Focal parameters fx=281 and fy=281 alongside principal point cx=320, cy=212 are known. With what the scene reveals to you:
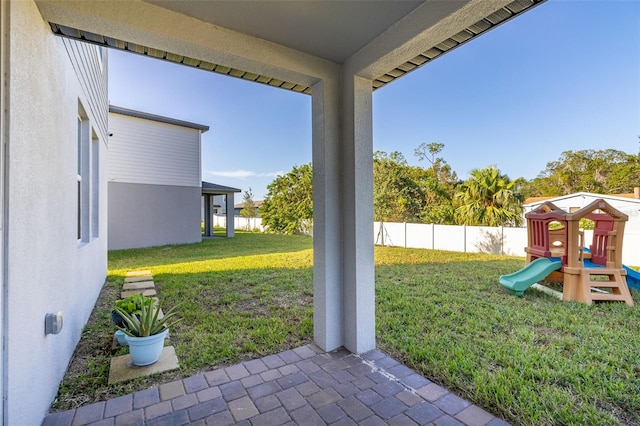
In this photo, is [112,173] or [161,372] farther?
[112,173]

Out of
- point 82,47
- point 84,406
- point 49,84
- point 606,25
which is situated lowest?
point 84,406

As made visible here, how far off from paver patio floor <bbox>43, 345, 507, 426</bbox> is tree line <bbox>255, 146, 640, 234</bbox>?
9062mm

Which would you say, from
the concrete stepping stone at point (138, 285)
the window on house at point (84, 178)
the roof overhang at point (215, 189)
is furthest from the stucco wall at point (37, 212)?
the roof overhang at point (215, 189)

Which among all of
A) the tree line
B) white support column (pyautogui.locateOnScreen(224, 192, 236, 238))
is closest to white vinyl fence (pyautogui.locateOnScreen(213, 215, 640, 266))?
the tree line

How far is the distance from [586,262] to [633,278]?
77cm

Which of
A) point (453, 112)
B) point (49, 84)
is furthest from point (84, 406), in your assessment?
point (453, 112)

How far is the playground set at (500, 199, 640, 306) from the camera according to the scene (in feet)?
14.6

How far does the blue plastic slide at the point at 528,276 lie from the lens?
466cm

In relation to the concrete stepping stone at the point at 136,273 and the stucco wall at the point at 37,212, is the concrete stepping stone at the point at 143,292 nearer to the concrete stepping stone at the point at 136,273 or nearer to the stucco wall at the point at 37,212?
the concrete stepping stone at the point at 136,273

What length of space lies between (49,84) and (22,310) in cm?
159

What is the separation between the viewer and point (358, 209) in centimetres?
271

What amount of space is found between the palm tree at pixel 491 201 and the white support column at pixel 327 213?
11911mm

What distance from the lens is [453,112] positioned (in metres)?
16.5

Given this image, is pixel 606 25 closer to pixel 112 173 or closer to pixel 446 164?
pixel 446 164
